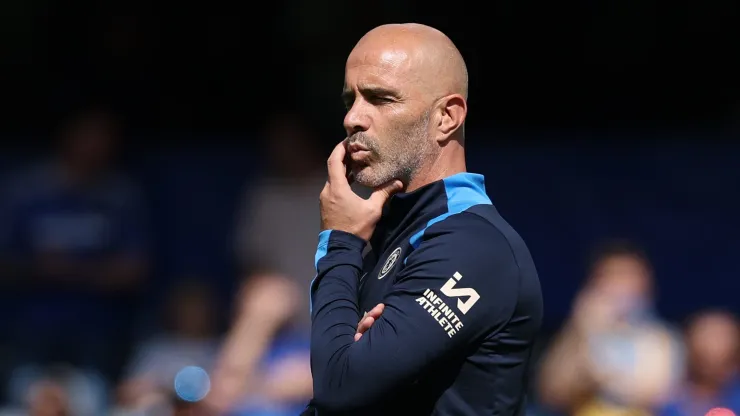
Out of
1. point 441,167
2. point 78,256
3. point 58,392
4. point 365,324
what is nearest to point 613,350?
point 58,392

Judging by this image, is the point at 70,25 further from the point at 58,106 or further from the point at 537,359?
the point at 537,359

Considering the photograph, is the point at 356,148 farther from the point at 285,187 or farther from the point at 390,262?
the point at 285,187

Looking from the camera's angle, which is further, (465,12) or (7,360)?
(465,12)

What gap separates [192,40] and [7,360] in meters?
2.45

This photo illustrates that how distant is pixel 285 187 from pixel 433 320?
4.51 metres

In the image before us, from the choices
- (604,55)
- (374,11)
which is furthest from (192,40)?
(604,55)

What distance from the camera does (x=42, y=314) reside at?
7.36m

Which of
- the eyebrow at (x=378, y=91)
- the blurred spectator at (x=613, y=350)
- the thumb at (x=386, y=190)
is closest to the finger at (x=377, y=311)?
the thumb at (x=386, y=190)

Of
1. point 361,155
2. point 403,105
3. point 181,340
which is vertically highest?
point 403,105

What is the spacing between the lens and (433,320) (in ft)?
9.40

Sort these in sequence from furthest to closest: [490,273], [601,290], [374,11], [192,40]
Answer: [192,40] < [374,11] < [601,290] < [490,273]

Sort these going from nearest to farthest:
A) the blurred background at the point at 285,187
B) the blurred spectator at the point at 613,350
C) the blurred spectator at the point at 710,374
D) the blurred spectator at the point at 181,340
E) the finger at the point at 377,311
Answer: the finger at the point at 377,311 < the blurred spectator at the point at 613,350 < the blurred spectator at the point at 710,374 < the blurred background at the point at 285,187 < the blurred spectator at the point at 181,340

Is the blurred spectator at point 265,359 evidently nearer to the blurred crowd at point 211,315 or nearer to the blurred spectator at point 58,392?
the blurred crowd at point 211,315

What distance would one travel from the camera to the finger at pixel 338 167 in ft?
10.5
